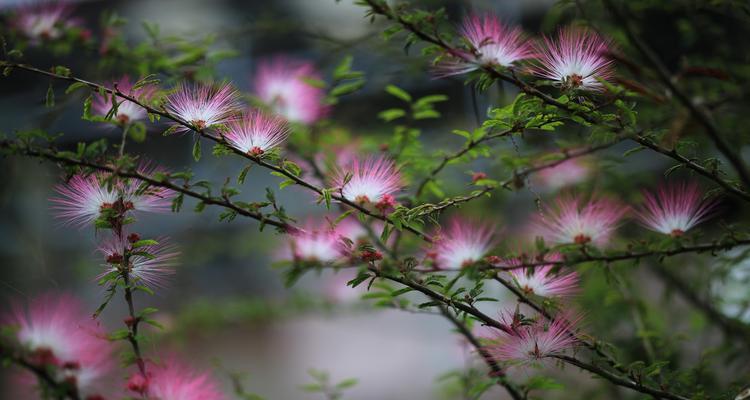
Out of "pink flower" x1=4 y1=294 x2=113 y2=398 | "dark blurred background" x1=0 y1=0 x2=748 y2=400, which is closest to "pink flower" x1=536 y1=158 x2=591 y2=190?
"dark blurred background" x1=0 y1=0 x2=748 y2=400

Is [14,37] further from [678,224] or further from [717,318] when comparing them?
[717,318]

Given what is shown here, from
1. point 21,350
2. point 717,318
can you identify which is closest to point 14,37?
point 21,350

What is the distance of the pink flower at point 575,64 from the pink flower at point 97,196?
0.49 metres

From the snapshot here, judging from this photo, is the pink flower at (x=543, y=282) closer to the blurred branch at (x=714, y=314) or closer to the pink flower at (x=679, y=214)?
the pink flower at (x=679, y=214)

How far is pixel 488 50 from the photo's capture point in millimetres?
744

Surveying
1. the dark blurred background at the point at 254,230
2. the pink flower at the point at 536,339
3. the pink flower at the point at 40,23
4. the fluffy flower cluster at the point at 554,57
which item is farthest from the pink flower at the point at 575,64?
the pink flower at the point at 40,23

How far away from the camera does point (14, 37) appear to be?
1.11 m

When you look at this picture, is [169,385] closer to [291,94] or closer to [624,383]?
[624,383]

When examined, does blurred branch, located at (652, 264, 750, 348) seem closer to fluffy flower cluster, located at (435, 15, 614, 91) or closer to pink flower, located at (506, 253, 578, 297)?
pink flower, located at (506, 253, 578, 297)

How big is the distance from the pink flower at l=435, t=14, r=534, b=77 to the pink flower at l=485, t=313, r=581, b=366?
0.99ft

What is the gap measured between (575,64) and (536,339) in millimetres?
333

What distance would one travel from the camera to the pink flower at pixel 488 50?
28.4 inches

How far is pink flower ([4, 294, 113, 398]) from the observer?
0.60 metres

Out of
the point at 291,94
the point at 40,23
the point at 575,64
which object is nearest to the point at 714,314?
the point at 575,64
